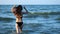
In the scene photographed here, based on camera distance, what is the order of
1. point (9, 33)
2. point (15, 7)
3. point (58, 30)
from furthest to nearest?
point (58, 30) → point (9, 33) → point (15, 7)

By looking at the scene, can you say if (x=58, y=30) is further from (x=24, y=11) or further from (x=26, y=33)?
(x=24, y=11)

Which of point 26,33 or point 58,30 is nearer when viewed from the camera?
point 26,33

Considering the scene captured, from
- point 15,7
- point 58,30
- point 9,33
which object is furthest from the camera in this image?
point 58,30

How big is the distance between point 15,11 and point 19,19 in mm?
487

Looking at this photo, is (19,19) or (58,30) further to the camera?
(58,30)

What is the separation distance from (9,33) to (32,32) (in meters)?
1.42

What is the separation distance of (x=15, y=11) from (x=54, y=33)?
4.52 meters

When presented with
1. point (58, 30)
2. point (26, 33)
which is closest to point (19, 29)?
point (26, 33)

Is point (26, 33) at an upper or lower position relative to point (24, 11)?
lower

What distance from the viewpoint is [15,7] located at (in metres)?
10.0

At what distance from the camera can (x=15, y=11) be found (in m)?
10.0

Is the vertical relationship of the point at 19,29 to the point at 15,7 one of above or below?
below

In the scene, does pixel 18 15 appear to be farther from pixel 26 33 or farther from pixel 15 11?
pixel 26 33

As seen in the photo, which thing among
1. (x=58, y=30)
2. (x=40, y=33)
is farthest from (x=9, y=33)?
(x=58, y=30)
